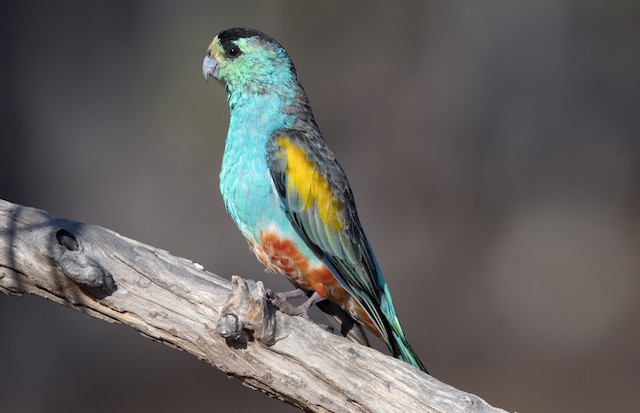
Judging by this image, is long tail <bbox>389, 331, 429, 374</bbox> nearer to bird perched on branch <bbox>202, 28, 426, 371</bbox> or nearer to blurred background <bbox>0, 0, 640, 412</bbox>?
bird perched on branch <bbox>202, 28, 426, 371</bbox>

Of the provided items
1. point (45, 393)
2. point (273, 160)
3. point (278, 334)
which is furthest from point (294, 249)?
point (45, 393)

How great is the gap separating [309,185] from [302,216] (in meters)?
0.15

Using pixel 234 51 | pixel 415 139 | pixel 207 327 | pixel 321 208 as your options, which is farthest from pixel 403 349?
pixel 415 139

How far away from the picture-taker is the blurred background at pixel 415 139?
877 centimetres

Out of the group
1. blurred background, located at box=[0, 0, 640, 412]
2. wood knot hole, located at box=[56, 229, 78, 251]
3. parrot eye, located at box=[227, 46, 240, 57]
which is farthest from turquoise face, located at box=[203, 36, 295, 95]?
blurred background, located at box=[0, 0, 640, 412]

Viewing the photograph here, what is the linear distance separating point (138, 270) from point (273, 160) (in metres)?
0.93

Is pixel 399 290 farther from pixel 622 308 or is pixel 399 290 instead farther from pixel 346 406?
pixel 346 406

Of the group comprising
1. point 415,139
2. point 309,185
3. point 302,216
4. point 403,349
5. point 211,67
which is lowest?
point 403,349

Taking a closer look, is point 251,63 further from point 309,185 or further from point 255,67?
point 309,185

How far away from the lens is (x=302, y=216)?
13.1ft

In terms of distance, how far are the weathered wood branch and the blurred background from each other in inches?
207

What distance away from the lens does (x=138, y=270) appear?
334cm

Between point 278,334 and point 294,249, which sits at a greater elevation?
point 294,249

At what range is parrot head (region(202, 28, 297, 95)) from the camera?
14.0 ft
